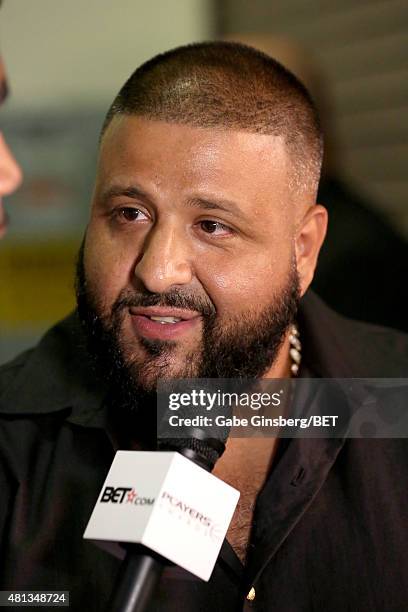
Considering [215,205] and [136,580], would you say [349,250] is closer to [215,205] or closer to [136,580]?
[215,205]

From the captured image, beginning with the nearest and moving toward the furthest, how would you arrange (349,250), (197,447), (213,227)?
(197,447) < (213,227) < (349,250)

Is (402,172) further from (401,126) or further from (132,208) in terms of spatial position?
(132,208)

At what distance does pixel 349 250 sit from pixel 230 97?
1.05 m

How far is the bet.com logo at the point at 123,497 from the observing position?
3.41ft

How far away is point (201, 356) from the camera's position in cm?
151

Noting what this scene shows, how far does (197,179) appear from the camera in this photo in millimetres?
1487

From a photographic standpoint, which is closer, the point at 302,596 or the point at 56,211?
the point at 302,596

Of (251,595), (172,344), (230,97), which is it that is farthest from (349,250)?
(251,595)

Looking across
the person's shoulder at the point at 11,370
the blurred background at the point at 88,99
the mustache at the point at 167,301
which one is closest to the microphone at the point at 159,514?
the mustache at the point at 167,301

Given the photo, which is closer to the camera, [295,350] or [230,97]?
[230,97]

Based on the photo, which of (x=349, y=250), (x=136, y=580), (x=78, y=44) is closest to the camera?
(x=136, y=580)

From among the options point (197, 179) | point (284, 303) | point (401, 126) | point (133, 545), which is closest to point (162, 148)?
point (197, 179)

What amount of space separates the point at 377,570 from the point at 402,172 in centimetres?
173

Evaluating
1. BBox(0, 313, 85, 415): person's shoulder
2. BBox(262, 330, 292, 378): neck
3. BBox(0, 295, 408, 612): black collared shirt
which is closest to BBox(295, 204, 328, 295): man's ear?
BBox(262, 330, 292, 378): neck
